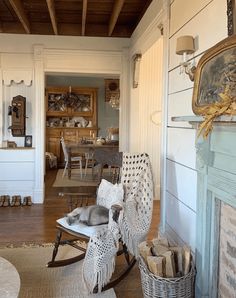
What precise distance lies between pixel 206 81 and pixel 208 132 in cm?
37

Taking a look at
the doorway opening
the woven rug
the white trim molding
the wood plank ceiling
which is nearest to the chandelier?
the doorway opening

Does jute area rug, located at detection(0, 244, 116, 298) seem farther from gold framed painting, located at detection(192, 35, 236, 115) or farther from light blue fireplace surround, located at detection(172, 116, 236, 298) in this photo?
gold framed painting, located at detection(192, 35, 236, 115)

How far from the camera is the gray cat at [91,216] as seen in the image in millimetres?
2836

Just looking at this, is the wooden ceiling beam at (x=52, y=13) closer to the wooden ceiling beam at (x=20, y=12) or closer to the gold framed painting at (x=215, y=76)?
the wooden ceiling beam at (x=20, y=12)

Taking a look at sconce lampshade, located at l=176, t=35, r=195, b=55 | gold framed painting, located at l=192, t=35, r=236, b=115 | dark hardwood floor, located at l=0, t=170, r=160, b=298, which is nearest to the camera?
gold framed painting, located at l=192, t=35, r=236, b=115

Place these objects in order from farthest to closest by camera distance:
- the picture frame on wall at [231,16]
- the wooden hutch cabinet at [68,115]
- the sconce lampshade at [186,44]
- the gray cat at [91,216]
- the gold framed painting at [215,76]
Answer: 1. the wooden hutch cabinet at [68,115]
2. the gray cat at [91,216]
3. the sconce lampshade at [186,44]
4. the picture frame on wall at [231,16]
5. the gold framed painting at [215,76]

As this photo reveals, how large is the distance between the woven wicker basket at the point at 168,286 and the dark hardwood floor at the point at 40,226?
39 centimetres

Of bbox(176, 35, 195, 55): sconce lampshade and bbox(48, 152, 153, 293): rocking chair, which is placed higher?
bbox(176, 35, 195, 55): sconce lampshade

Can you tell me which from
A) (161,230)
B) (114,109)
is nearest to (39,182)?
(161,230)

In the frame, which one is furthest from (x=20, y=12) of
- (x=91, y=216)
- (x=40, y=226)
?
(x=91, y=216)

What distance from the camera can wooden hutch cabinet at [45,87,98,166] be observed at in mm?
9984

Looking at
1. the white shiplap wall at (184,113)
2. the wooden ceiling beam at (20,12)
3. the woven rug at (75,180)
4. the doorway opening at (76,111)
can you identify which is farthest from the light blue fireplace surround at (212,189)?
the doorway opening at (76,111)

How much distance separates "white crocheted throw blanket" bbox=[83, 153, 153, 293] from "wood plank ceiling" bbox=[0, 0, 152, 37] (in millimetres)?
2026

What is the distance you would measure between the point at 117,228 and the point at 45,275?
0.77 metres
